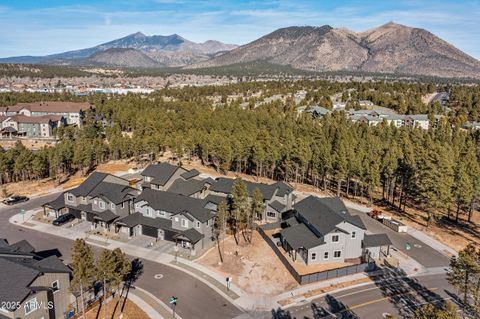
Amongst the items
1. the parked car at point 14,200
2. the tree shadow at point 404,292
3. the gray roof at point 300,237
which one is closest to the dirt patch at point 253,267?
the gray roof at point 300,237

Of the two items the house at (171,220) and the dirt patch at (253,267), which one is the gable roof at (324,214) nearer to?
the dirt patch at (253,267)

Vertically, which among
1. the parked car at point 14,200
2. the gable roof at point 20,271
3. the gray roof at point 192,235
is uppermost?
the gable roof at point 20,271

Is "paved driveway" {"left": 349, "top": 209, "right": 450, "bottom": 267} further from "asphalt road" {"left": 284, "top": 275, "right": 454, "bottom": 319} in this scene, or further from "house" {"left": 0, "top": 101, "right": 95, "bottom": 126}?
"house" {"left": 0, "top": 101, "right": 95, "bottom": 126}

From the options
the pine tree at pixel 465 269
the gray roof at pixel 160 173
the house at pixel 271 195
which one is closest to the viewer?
the pine tree at pixel 465 269

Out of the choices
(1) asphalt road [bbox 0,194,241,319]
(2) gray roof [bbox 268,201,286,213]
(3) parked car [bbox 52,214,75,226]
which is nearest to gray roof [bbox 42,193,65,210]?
(3) parked car [bbox 52,214,75,226]

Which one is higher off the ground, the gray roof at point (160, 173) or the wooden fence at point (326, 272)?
the gray roof at point (160, 173)

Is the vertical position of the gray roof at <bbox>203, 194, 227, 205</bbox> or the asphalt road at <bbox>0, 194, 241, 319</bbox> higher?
the gray roof at <bbox>203, 194, 227, 205</bbox>

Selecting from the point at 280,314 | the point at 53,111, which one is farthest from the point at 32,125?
the point at 280,314
